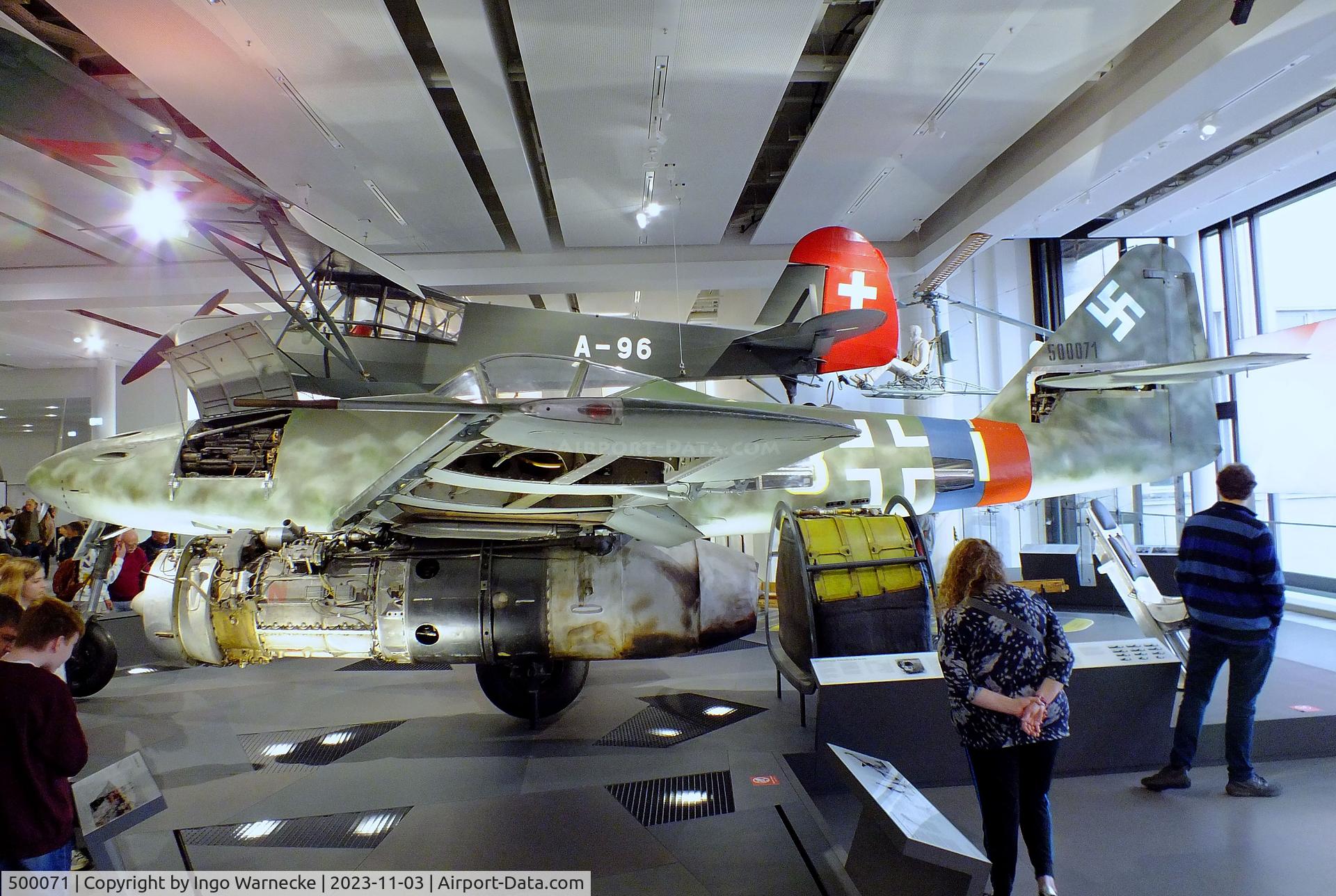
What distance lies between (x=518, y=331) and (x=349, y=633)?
8.89 ft

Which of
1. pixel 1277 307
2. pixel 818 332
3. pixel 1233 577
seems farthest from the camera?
pixel 1277 307

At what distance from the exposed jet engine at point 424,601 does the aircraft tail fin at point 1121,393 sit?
3464mm

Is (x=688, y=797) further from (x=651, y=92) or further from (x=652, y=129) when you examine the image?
(x=652, y=129)

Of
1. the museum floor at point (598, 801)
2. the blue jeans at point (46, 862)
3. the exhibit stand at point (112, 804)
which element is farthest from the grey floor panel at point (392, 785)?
the blue jeans at point (46, 862)

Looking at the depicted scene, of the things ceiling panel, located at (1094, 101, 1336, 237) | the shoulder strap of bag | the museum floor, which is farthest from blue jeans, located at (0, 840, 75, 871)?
ceiling panel, located at (1094, 101, 1336, 237)

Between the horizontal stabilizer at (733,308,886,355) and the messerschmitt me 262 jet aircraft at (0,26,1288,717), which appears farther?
the horizontal stabilizer at (733,308,886,355)

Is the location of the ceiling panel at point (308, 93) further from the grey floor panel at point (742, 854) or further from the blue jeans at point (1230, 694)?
the blue jeans at point (1230, 694)

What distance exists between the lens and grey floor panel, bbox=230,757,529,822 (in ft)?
10.4

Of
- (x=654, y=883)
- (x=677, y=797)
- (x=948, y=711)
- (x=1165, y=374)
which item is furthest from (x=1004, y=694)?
(x=1165, y=374)

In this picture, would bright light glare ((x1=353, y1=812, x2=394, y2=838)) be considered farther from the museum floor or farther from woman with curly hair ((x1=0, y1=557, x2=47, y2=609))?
woman with curly hair ((x1=0, y1=557, x2=47, y2=609))

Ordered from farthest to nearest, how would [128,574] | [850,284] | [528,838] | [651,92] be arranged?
1. [850,284]
2. [128,574]
3. [651,92]
4. [528,838]

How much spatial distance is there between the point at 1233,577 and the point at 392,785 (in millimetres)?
4068

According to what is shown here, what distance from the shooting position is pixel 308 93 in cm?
549

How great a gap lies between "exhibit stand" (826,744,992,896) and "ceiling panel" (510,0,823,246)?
478 cm
